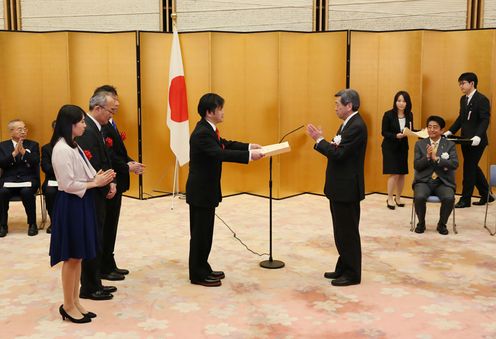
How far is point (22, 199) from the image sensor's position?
6.60 m

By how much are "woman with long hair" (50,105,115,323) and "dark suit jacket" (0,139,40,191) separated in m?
3.00

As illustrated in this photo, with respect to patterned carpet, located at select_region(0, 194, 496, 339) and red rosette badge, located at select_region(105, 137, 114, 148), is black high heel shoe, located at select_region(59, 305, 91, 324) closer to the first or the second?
patterned carpet, located at select_region(0, 194, 496, 339)

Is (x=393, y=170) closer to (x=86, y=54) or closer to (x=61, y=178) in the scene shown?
(x=86, y=54)

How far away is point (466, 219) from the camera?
7.11 meters

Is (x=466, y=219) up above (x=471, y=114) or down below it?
below

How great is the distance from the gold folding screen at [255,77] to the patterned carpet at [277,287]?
1631 mm

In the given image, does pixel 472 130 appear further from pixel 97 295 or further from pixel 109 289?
pixel 97 295

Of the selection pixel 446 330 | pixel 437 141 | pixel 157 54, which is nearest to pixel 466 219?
pixel 437 141

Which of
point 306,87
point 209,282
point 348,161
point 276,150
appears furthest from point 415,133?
point 209,282

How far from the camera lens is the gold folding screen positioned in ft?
26.7

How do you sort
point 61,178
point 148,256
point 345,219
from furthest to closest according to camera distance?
point 148,256
point 345,219
point 61,178

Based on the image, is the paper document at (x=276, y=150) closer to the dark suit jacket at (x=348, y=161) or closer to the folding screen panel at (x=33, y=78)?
the dark suit jacket at (x=348, y=161)

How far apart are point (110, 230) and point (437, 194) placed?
11.8 ft

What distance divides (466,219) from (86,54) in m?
5.35
